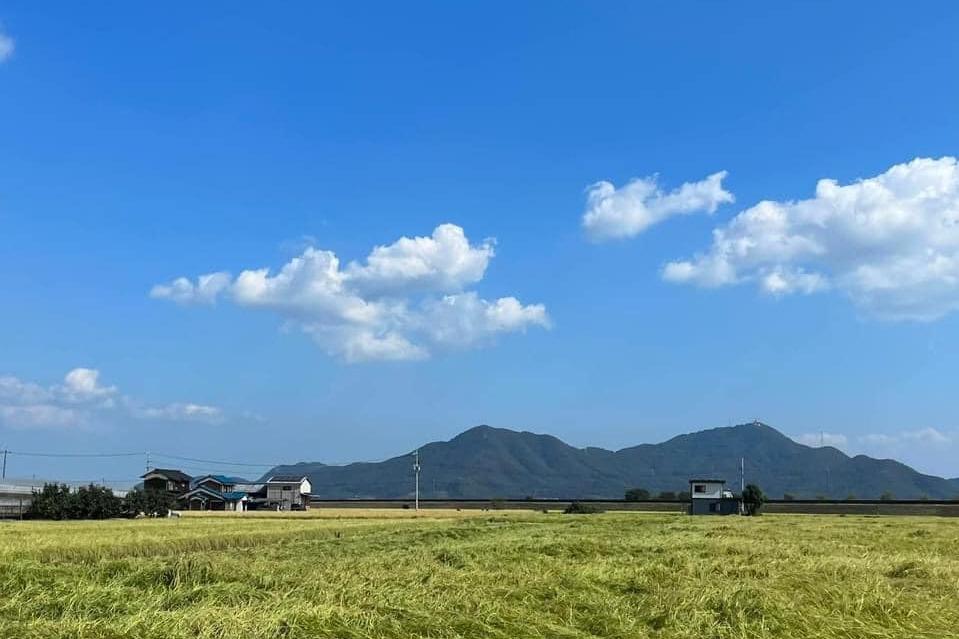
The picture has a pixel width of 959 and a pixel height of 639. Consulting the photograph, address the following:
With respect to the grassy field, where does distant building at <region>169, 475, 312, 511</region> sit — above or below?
below

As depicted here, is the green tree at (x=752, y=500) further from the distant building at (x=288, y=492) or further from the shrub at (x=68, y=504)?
the distant building at (x=288, y=492)

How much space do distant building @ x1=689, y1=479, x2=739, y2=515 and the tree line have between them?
4316cm

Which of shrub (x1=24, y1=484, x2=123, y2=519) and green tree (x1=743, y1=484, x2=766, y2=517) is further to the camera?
green tree (x1=743, y1=484, x2=766, y2=517)

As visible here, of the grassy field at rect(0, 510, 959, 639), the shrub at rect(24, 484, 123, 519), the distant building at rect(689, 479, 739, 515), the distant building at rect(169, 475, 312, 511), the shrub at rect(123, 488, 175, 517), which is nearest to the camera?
the grassy field at rect(0, 510, 959, 639)

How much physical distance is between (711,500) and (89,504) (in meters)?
48.4

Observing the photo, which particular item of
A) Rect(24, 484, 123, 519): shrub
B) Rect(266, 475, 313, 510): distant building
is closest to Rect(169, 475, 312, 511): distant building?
Rect(266, 475, 313, 510): distant building

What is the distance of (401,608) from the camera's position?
8641mm

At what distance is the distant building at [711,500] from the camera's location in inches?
2504

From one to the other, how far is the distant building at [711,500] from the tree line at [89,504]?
43.2 m

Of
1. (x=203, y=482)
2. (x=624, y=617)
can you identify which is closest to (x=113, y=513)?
(x=203, y=482)

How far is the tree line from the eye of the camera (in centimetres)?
5156

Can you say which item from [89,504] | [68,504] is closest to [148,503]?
[89,504]

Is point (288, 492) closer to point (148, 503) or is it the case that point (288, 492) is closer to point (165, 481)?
point (165, 481)

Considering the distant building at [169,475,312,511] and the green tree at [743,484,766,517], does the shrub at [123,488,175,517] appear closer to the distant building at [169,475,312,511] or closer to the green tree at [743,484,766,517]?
the distant building at [169,475,312,511]
